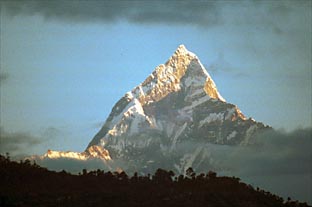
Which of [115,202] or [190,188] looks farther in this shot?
[190,188]

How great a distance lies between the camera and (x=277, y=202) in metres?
66.0

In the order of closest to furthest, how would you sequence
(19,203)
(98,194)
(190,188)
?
(19,203), (98,194), (190,188)

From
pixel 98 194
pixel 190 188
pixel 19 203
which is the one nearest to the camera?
pixel 19 203

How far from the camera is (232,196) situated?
209 feet

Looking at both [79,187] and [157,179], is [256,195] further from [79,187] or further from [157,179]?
[79,187]

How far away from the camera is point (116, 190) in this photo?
65000 mm

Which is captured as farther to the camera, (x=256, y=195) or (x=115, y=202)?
(x=256, y=195)

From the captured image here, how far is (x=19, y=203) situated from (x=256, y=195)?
18.2m

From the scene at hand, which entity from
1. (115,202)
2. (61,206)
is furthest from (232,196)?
(61,206)

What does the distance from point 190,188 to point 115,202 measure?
7.69 metres

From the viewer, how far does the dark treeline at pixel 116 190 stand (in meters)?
60.5

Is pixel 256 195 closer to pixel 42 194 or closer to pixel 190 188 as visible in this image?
pixel 190 188

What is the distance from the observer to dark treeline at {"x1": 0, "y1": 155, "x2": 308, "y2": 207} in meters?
60.5

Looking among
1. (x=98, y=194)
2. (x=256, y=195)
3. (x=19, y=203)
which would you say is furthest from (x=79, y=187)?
(x=256, y=195)
